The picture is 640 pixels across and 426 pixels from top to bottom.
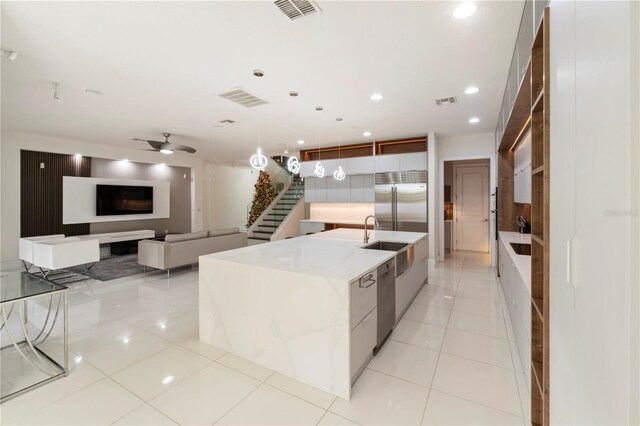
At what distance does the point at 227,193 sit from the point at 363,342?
10.0m

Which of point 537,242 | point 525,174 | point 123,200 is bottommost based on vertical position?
point 537,242

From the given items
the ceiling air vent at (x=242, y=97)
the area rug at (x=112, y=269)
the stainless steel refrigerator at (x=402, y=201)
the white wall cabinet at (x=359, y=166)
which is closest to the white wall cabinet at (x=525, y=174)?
the stainless steel refrigerator at (x=402, y=201)

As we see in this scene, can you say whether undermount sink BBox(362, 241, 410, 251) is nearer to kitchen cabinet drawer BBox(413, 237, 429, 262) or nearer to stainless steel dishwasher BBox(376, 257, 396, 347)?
kitchen cabinet drawer BBox(413, 237, 429, 262)

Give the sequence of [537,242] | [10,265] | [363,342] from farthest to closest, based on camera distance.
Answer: [10,265], [363,342], [537,242]

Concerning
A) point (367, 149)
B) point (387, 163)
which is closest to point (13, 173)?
point (367, 149)

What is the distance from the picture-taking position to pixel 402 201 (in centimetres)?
689

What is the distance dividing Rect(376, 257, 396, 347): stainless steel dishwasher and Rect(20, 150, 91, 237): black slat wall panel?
8107 millimetres

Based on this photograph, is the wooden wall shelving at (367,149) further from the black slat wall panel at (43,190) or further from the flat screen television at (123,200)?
the black slat wall panel at (43,190)

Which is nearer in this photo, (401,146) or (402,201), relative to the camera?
(402,201)

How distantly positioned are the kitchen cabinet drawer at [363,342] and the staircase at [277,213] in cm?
658

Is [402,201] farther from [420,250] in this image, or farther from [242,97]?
[242,97]

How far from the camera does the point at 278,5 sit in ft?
7.35
